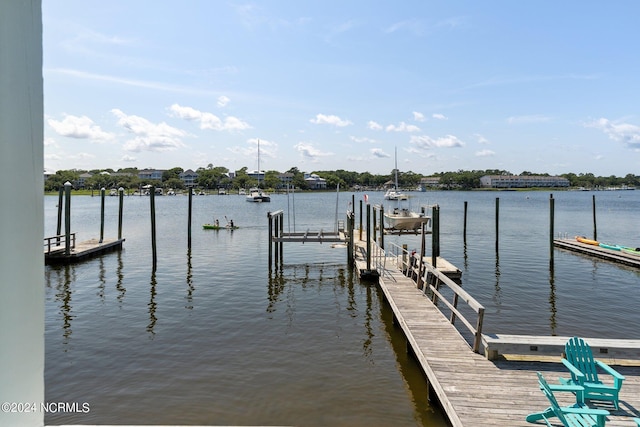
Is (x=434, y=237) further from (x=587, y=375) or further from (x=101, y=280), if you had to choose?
(x=101, y=280)

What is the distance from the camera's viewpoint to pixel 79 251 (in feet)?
88.5

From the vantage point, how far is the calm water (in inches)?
376

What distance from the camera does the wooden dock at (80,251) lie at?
84.2 ft

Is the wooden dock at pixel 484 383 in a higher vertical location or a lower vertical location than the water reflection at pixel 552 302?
higher

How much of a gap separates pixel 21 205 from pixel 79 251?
95.5ft

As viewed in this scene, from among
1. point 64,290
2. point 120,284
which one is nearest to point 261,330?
point 120,284

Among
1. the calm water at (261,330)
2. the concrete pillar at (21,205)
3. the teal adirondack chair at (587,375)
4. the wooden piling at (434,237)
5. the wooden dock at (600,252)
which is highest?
the concrete pillar at (21,205)

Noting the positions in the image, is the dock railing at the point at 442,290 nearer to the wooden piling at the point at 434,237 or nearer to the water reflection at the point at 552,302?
the wooden piling at the point at 434,237

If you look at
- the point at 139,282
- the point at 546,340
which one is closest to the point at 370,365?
the point at 546,340

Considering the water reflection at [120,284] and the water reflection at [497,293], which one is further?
the water reflection at [120,284]

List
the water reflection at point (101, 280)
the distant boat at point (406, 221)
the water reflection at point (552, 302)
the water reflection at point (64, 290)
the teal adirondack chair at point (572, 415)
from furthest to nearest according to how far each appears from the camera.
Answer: the distant boat at point (406, 221)
the water reflection at point (101, 280)
the water reflection at point (552, 302)
the water reflection at point (64, 290)
the teal adirondack chair at point (572, 415)

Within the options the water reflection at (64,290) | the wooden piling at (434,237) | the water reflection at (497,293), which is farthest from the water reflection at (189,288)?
the water reflection at (497,293)

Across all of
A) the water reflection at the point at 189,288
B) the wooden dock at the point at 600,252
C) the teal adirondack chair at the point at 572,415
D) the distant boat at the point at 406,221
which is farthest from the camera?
the distant boat at the point at 406,221

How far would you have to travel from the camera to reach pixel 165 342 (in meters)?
13.4
